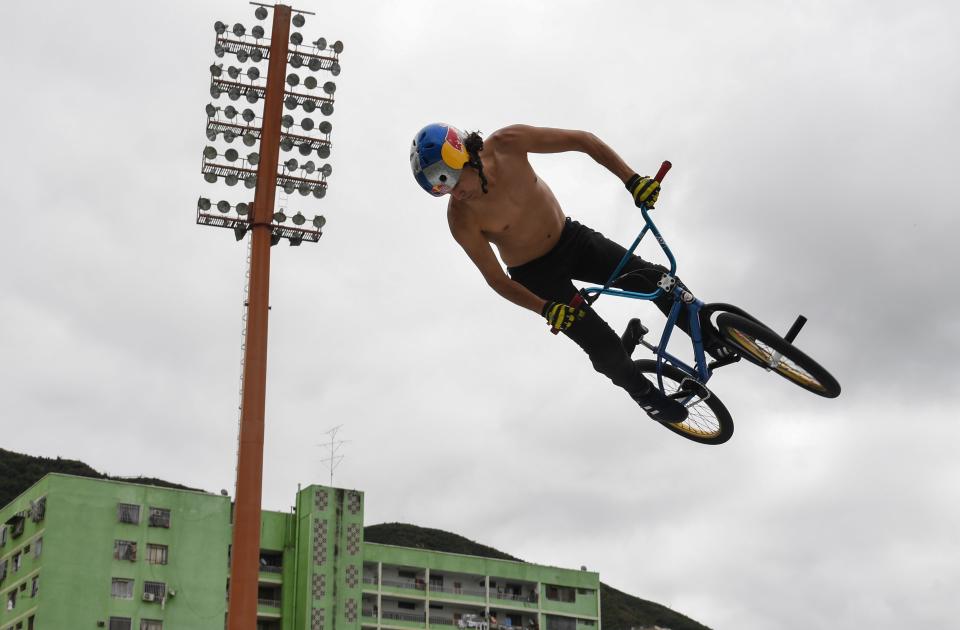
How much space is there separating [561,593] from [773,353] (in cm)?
8790

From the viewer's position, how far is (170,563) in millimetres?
76625

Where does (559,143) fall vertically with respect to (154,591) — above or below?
below

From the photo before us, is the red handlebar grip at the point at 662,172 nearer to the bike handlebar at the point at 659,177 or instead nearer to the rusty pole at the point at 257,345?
the bike handlebar at the point at 659,177

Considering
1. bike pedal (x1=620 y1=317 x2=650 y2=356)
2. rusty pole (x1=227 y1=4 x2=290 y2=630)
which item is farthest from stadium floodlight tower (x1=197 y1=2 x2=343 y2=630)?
bike pedal (x1=620 y1=317 x2=650 y2=356)

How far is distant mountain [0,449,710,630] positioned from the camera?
13345 centimetres

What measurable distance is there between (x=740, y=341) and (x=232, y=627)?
18.3 m

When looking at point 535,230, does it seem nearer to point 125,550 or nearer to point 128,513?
point 125,550

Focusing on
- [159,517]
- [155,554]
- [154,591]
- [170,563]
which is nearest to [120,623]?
[154,591]

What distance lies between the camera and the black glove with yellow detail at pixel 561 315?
1216 centimetres

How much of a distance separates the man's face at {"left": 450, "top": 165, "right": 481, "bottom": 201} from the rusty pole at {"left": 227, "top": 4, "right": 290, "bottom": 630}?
63.2 feet

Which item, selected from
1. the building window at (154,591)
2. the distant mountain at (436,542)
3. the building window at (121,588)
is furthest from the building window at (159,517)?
the distant mountain at (436,542)

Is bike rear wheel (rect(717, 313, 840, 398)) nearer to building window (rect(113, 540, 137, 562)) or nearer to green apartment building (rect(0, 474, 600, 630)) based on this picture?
green apartment building (rect(0, 474, 600, 630))

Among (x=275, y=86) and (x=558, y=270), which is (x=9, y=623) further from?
(x=558, y=270)

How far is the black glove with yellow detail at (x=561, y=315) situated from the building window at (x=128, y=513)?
68070 mm
